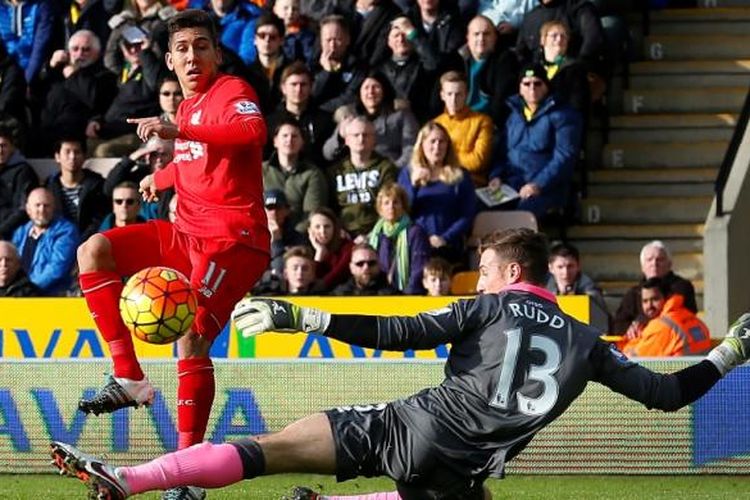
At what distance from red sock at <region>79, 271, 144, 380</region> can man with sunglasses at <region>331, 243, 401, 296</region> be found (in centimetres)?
434

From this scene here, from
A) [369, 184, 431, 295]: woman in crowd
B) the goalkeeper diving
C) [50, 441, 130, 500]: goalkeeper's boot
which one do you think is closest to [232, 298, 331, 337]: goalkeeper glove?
the goalkeeper diving

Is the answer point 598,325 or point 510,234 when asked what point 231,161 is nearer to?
point 510,234

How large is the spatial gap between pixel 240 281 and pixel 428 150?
5.24 meters

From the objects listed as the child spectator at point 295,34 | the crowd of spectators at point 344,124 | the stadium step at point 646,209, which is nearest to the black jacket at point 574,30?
the crowd of spectators at point 344,124

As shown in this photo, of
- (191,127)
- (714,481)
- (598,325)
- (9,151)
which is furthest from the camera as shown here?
(9,151)

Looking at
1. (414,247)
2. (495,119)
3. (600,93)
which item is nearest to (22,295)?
(414,247)

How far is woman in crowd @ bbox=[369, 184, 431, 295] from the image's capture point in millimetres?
13922

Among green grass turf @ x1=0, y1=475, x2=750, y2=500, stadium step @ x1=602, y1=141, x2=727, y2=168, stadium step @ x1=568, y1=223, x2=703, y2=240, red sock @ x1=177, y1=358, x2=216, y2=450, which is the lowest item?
green grass turf @ x1=0, y1=475, x2=750, y2=500

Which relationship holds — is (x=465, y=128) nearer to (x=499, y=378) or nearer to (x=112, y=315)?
(x=112, y=315)

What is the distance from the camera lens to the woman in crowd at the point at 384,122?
1516cm

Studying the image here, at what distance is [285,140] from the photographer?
14.7 m

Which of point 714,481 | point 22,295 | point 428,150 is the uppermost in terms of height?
point 428,150

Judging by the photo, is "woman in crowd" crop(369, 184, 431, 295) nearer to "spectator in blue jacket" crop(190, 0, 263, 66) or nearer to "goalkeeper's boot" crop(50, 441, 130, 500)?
"spectator in blue jacket" crop(190, 0, 263, 66)

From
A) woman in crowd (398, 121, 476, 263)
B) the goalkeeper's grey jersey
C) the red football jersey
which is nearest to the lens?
the goalkeeper's grey jersey
